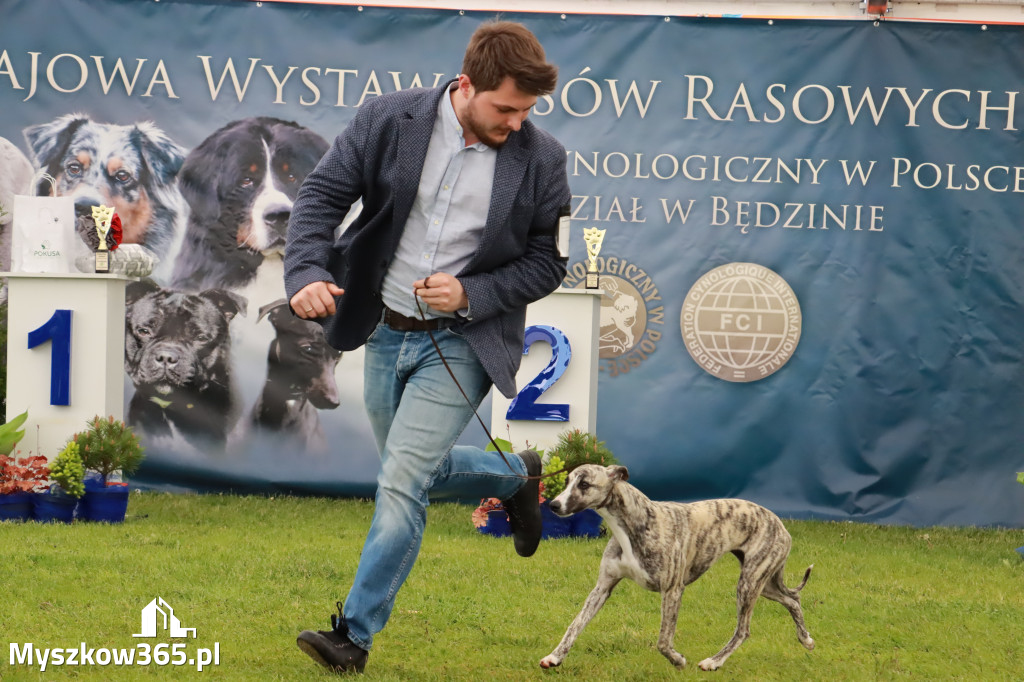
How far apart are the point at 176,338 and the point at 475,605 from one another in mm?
3601

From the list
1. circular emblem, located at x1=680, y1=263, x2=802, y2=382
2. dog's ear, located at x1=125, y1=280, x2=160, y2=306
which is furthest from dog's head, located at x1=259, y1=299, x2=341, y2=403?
circular emblem, located at x1=680, y1=263, x2=802, y2=382

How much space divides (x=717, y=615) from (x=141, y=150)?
15.6 feet

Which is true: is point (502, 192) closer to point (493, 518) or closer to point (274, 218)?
point (493, 518)

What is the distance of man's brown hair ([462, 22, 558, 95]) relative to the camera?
2.99 m

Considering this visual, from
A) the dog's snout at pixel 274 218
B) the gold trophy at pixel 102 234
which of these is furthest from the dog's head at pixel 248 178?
the gold trophy at pixel 102 234

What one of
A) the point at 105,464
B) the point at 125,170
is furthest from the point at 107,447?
the point at 125,170

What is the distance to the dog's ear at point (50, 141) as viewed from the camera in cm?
734

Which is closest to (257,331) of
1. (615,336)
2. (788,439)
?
(615,336)

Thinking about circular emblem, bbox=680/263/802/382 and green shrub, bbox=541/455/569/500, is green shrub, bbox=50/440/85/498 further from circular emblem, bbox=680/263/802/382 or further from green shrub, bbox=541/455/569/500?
circular emblem, bbox=680/263/802/382

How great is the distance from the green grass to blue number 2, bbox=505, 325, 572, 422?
712mm

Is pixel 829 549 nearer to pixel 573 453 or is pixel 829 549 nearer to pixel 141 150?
pixel 573 453

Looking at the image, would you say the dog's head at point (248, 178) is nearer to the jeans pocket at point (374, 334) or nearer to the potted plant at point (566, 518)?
the potted plant at point (566, 518)

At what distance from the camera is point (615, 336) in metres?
7.41

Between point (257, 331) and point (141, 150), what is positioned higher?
point (141, 150)
